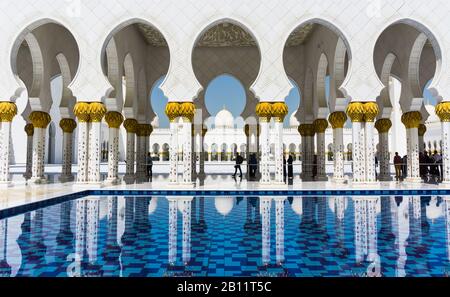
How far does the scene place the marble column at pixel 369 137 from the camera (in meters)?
7.24

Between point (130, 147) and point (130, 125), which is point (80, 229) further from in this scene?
point (130, 125)

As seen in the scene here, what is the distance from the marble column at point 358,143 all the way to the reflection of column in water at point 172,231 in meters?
3.74

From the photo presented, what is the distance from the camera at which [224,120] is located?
3022 centimetres

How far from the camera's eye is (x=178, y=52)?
733 cm

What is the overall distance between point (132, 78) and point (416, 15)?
683 cm

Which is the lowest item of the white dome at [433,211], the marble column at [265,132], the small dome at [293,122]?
the white dome at [433,211]

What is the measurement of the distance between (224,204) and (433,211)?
294cm

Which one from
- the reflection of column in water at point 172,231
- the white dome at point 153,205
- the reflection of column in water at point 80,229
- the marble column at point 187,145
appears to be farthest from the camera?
the marble column at point 187,145

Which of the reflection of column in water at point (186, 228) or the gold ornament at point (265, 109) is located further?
the gold ornament at point (265, 109)

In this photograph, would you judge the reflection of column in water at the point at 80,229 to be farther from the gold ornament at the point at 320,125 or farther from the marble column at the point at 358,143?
the gold ornament at the point at 320,125

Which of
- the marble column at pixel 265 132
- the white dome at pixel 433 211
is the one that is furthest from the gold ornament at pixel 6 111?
the white dome at pixel 433 211

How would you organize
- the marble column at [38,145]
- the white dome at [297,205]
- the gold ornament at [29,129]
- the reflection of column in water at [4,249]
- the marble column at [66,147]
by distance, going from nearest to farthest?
1. the reflection of column in water at [4,249]
2. the white dome at [297,205]
3. the marble column at [38,145]
4. the marble column at [66,147]
5. the gold ornament at [29,129]

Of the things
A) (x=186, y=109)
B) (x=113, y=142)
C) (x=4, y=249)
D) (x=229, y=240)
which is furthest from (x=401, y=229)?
(x=113, y=142)
